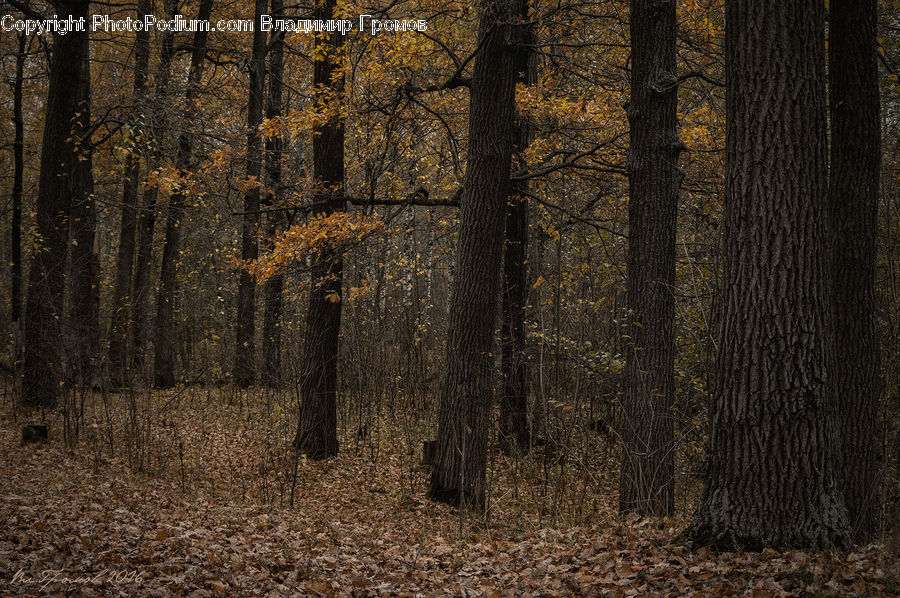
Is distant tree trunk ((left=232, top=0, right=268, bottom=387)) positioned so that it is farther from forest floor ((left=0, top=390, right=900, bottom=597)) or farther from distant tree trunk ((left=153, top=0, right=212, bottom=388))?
forest floor ((left=0, top=390, right=900, bottom=597))

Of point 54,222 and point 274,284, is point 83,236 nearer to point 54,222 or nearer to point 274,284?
point 54,222

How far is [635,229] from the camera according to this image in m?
7.31

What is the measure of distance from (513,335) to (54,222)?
337 inches

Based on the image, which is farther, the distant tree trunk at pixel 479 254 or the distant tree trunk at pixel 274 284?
the distant tree trunk at pixel 274 284

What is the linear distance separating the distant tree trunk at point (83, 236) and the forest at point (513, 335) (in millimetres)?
113

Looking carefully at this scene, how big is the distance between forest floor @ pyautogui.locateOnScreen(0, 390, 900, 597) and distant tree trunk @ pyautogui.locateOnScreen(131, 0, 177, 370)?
13.2 ft

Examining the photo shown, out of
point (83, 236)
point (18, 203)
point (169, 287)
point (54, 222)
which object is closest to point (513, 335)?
point (54, 222)

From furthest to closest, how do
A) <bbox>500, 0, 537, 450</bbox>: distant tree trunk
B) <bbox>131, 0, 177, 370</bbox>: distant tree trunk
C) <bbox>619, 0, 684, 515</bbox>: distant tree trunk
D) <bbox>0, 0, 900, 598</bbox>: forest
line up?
<bbox>131, 0, 177, 370</bbox>: distant tree trunk
<bbox>500, 0, 537, 450</bbox>: distant tree trunk
<bbox>619, 0, 684, 515</bbox>: distant tree trunk
<bbox>0, 0, 900, 598</bbox>: forest

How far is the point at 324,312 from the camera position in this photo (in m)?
10.2

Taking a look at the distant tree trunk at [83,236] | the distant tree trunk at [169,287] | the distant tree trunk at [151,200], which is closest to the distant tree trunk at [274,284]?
the distant tree trunk at [169,287]

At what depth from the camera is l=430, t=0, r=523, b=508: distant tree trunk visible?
8.33m

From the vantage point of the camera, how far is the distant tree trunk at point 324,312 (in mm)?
9922

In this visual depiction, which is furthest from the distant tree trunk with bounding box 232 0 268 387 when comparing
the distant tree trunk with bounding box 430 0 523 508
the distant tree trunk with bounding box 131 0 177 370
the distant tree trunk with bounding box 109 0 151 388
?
the distant tree trunk with bounding box 430 0 523 508

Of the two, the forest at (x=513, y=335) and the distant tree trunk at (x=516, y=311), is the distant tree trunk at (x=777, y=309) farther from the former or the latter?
Result: the distant tree trunk at (x=516, y=311)
